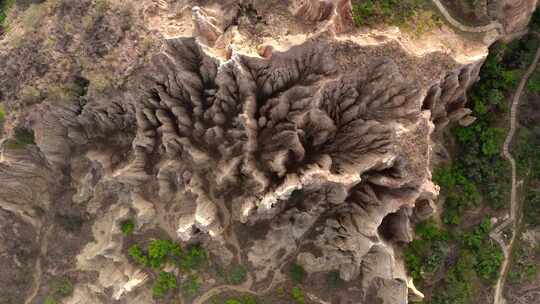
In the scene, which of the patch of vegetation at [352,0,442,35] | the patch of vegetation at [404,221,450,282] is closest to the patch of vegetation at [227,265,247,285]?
the patch of vegetation at [404,221,450,282]

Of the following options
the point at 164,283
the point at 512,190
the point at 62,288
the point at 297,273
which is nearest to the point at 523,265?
the point at 512,190

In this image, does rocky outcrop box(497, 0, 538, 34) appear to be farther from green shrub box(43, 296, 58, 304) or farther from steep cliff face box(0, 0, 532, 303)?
green shrub box(43, 296, 58, 304)

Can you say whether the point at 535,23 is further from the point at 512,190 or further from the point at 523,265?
the point at 523,265

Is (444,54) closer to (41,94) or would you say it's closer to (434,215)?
(434,215)

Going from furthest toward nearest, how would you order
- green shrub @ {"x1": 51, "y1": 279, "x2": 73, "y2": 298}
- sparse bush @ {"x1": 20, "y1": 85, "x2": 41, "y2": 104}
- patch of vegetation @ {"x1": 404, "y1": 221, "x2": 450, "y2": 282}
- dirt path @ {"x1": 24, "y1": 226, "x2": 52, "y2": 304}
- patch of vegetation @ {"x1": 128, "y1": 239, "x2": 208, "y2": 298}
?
1. dirt path @ {"x1": 24, "y1": 226, "x2": 52, "y2": 304}
2. green shrub @ {"x1": 51, "y1": 279, "x2": 73, "y2": 298}
3. patch of vegetation @ {"x1": 128, "y1": 239, "x2": 208, "y2": 298}
4. patch of vegetation @ {"x1": 404, "y1": 221, "x2": 450, "y2": 282}
5. sparse bush @ {"x1": 20, "y1": 85, "x2": 41, "y2": 104}

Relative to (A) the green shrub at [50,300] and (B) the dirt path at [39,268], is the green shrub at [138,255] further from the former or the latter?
(B) the dirt path at [39,268]

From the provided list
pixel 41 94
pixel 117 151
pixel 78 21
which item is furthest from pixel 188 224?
pixel 78 21
